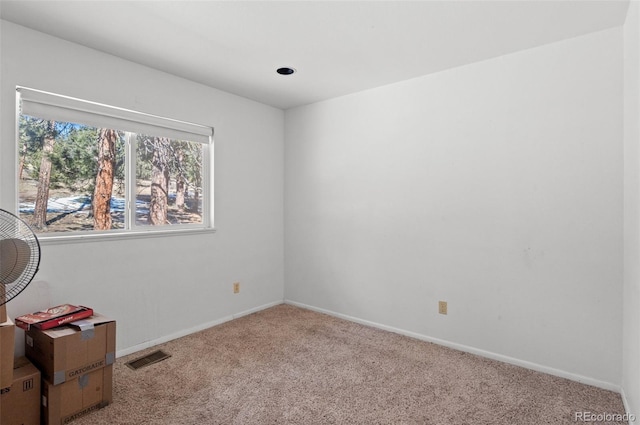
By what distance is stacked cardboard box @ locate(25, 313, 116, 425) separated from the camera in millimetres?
1829

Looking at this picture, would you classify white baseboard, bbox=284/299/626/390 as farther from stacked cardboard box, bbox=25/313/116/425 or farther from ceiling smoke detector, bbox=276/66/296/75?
ceiling smoke detector, bbox=276/66/296/75

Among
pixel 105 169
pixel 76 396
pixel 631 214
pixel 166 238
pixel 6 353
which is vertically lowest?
pixel 76 396

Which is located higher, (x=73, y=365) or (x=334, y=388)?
(x=73, y=365)

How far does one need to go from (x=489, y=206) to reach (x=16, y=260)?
2.85 metres

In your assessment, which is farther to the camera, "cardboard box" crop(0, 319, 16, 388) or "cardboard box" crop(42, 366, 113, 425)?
"cardboard box" crop(42, 366, 113, 425)

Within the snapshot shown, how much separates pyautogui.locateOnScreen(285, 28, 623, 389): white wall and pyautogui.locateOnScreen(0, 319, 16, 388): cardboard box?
2.55m

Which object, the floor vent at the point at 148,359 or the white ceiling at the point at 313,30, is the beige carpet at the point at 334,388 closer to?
the floor vent at the point at 148,359

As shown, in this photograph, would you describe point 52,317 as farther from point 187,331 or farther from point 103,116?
point 103,116

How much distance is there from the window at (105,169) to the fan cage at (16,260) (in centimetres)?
77

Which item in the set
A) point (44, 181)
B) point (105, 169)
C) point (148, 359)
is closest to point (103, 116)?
point (105, 169)

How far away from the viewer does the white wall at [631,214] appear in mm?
1736
